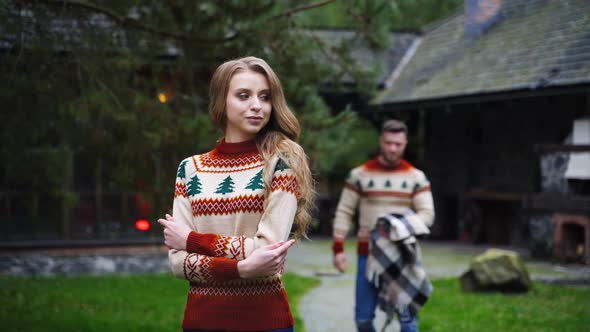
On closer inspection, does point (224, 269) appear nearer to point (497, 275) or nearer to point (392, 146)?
point (392, 146)

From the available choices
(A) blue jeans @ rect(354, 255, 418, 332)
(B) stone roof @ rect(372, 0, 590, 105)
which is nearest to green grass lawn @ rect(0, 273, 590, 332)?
(A) blue jeans @ rect(354, 255, 418, 332)

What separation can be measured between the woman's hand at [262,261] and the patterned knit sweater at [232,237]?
5cm

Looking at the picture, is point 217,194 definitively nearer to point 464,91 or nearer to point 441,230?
point 464,91

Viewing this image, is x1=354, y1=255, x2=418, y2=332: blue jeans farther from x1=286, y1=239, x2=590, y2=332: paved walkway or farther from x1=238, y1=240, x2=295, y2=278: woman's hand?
x1=238, y1=240, x2=295, y2=278: woman's hand

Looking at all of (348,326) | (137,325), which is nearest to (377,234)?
(348,326)

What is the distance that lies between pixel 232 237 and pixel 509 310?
567cm

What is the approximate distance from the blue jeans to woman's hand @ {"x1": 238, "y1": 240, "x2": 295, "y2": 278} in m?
3.06

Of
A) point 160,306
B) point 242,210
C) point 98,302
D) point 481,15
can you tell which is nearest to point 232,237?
point 242,210

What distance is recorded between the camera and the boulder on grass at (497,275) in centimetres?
907

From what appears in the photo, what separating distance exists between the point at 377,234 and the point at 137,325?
254 centimetres

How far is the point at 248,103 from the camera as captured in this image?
309 centimetres

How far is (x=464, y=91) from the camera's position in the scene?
14.5 metres

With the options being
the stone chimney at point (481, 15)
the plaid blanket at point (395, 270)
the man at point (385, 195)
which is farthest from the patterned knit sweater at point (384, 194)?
the stone chimney at point (481, 15)

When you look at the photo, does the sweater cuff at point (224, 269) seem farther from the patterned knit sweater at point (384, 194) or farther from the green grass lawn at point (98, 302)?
the green grass lawn at point (98, 302)
